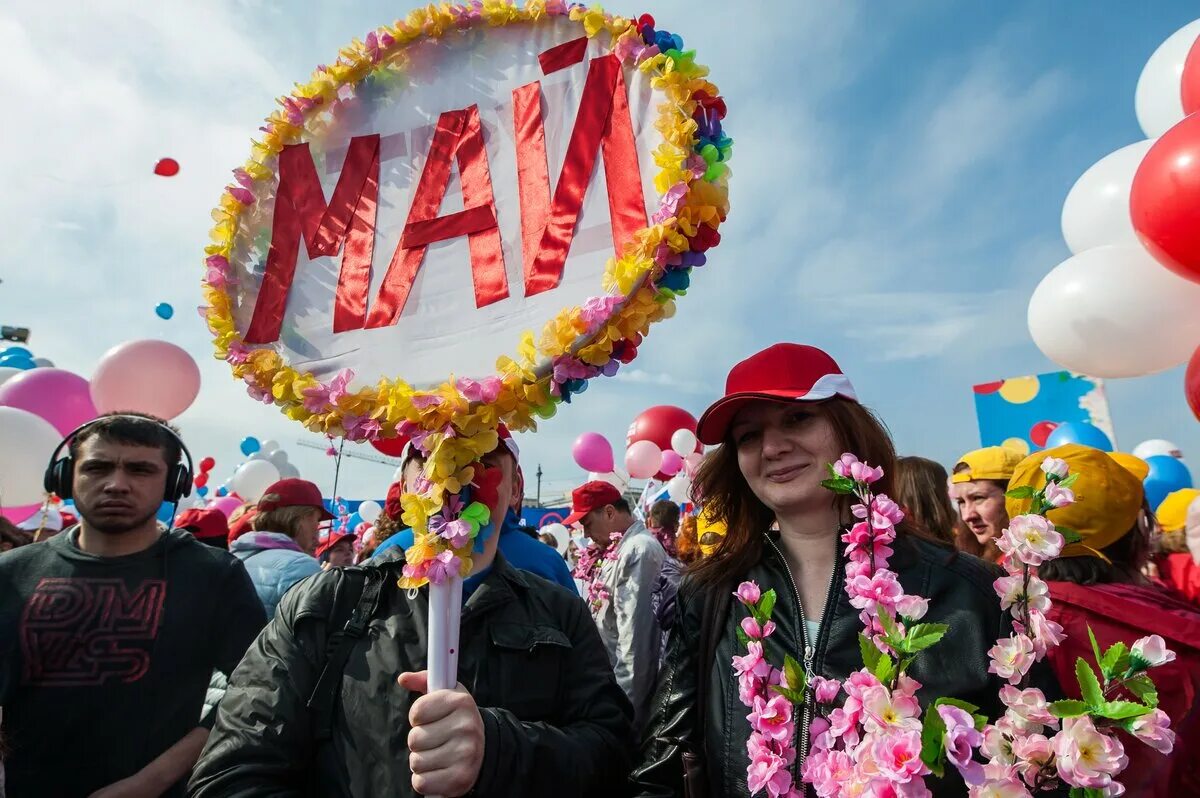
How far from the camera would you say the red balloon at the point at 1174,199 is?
98.7 inches

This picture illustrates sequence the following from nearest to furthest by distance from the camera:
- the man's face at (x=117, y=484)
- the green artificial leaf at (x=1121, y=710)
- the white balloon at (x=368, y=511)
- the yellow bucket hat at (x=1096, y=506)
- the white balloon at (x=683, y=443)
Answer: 1. the green artificial leaf at (x=1121, y=710)
2. the yellow bucket hat at (x=1096, y=506)
3. the man's face at (x=117, y=484)
4. the white balloon at (x=683, y=443)
5. the white balloon at (x=368, y=511)

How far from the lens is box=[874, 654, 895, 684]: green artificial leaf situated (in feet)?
3.42

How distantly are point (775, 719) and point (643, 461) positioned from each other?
24.4 ft

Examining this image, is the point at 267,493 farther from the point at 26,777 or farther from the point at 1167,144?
the point at 1167,144

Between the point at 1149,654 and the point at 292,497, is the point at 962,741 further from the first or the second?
the point at 292,497

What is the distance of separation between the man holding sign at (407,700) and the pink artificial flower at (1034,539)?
2.98 ft

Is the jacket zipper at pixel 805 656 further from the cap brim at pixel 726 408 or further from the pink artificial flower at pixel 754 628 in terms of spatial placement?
the cap brim at pixel 726 408

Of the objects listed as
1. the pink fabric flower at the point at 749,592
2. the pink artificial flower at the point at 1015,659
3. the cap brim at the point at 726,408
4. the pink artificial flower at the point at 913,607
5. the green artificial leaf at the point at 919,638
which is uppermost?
the cap brim at the point at 726,408

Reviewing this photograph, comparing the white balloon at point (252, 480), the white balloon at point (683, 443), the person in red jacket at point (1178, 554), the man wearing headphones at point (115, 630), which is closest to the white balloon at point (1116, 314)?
the person in red jacket at point (1178, 554)

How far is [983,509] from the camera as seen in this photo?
10.8ft

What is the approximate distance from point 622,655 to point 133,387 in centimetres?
396

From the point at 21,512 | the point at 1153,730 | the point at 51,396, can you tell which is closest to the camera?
the point at 1153,730

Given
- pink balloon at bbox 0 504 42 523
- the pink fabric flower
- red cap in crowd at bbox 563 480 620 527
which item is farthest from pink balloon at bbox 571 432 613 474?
the pink fabric flower

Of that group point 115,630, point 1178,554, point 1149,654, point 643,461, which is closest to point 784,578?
point 1149,654
